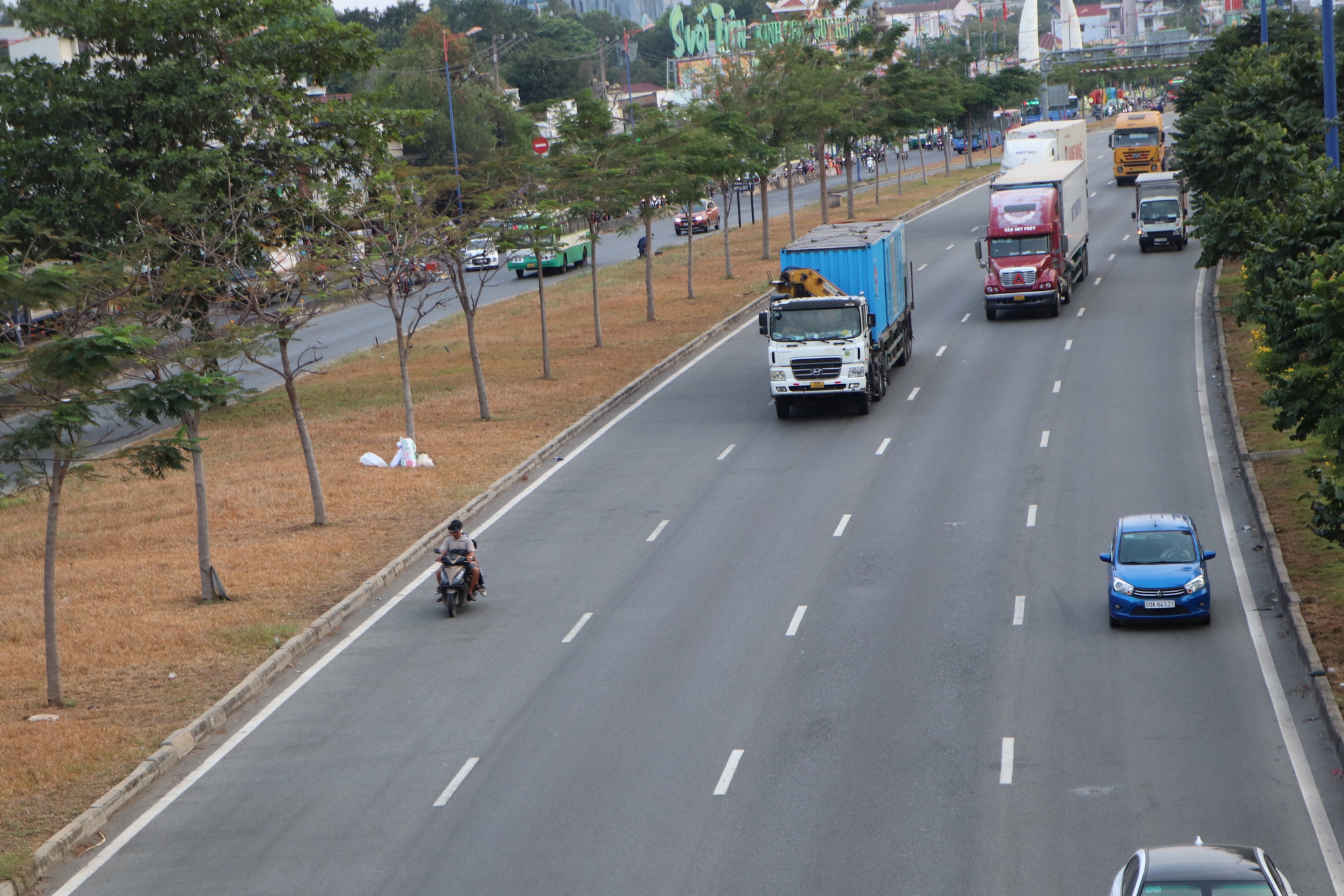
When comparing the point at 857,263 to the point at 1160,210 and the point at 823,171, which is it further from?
the point at 823,171

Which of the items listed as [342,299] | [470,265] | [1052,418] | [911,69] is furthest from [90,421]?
[911,69]

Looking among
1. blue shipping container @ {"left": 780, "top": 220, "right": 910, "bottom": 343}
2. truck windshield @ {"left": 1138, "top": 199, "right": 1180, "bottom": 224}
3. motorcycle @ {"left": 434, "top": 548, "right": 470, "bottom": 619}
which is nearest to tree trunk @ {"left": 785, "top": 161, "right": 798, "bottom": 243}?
truck windshield @ {"left": 1138, "top": 199, "right": 1180, "bottom": 224}

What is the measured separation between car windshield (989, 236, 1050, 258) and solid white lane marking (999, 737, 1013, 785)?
2960cm

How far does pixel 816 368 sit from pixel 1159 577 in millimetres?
14545

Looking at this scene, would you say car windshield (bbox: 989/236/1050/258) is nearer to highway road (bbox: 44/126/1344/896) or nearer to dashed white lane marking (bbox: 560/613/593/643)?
highway road (bbox: 44/126/1344/896)

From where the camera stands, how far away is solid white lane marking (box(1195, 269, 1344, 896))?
12859mm

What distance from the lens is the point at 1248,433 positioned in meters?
28.7

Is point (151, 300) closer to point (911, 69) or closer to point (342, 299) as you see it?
point (342, 299)

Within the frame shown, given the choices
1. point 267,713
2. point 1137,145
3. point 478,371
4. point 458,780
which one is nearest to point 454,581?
point 267,713

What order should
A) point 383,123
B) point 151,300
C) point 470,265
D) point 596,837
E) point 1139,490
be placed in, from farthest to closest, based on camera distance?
1. point 470,265
2. point 383,123
3. point 1139,490
4. point 151,300
5. point 596,837

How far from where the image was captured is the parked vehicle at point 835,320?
32.8 meters

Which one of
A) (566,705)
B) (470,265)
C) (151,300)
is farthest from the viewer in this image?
(470,265)

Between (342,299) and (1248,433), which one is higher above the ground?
(342,299)

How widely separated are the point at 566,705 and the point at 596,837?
391cm
